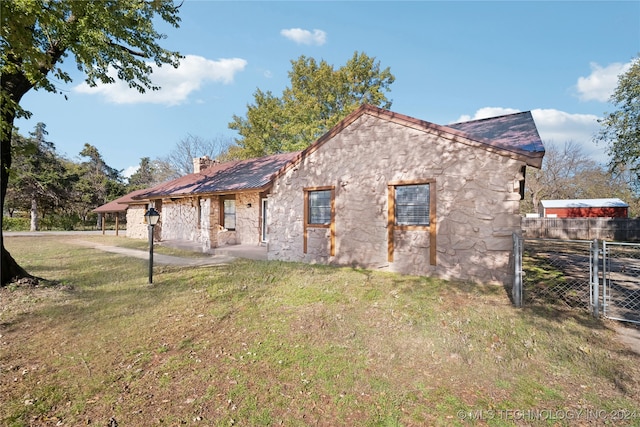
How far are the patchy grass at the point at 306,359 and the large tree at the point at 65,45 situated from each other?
4.09 m

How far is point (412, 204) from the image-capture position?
25.8 feet

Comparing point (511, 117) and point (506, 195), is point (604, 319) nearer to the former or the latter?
point (506, 195)

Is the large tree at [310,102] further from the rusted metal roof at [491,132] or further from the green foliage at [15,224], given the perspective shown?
the green foliage at [15,224]

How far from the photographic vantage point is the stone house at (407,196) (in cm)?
678

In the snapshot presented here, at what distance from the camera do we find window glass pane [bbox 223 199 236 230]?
1432cm

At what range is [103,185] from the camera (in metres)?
37.6

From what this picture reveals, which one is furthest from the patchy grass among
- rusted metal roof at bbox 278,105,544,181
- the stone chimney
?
the stone chimney

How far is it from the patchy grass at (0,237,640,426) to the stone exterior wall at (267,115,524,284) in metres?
1.18

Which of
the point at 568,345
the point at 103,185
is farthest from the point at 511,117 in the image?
the point at 103,185

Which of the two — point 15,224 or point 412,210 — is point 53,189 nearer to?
point 15,224

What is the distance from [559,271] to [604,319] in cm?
392

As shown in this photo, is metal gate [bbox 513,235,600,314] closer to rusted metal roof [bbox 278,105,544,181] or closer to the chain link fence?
the chain link fence

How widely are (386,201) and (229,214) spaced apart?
30.1 ft

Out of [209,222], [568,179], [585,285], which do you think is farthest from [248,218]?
[568,179]
